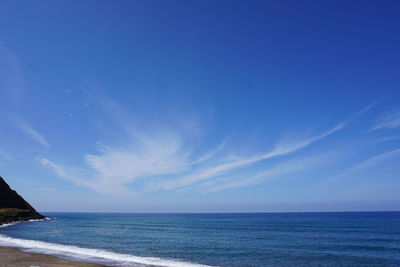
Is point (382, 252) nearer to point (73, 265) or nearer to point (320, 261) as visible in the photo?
point (320, 261)

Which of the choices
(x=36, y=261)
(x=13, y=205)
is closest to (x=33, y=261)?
(x=36, y=261)

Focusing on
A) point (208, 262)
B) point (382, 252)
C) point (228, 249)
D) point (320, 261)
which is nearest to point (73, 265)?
point (208, 262)

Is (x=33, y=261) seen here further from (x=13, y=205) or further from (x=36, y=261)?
(x=13, y=205)

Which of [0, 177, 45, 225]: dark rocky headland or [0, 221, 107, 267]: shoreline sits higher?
[0, 177, 45, 225]: dark rocky headland

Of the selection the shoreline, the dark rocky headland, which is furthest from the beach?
the dark rocky headland

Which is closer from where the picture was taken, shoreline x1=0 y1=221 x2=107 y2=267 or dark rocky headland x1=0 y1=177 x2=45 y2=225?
shoreline x1=0 y1=221 x2=107 y2=267

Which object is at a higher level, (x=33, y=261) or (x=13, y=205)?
(x=13, y=205)

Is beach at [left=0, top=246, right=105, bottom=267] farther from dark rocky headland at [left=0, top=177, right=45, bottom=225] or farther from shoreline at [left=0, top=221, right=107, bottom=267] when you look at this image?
dark rocky headland at [left=0, top=177, right=45, bottom=225]

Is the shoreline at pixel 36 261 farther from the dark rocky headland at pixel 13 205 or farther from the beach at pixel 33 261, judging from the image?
the dark rocky headland at pixel 13 205

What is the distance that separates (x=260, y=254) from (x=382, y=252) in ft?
54.4

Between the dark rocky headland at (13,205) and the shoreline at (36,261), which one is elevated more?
the dark rocky headland at (13,205)

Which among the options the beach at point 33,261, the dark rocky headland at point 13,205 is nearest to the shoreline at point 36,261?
the beach at point 33,261

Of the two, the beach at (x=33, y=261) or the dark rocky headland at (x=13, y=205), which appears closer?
the beach at (x=33, y=261)

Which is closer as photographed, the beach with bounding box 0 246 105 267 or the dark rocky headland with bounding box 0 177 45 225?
the beach with bounding box 0 246 105 267
